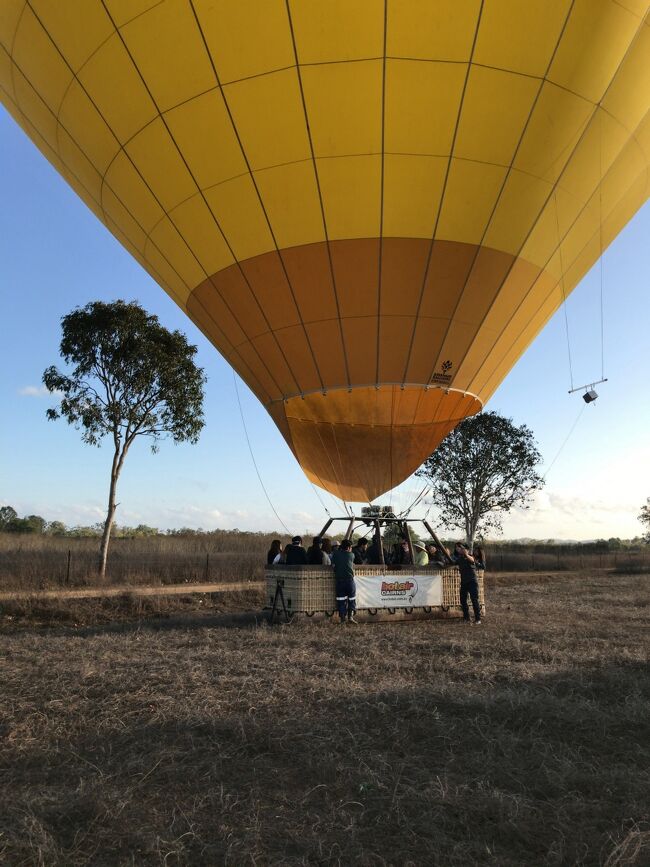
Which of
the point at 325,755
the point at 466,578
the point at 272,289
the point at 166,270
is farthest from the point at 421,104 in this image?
the point at 466,578

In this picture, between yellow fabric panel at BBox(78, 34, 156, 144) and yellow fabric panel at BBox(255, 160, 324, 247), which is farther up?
yellow fabric panel at BBox(78, 34, 156, 144)

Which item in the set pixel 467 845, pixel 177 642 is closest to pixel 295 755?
pixel 467 845

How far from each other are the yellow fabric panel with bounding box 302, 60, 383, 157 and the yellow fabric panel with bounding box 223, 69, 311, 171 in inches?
5.2

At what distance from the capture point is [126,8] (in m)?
6.95

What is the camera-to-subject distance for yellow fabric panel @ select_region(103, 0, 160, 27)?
6.86 m

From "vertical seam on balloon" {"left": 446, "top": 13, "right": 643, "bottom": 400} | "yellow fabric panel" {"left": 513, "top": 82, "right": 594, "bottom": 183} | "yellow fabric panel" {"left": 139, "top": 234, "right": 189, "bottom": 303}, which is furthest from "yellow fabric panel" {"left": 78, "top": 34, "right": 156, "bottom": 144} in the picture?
"vertical seam on balloon" {"left": 446, "top": 13, "right": 643, "bottom": 400}

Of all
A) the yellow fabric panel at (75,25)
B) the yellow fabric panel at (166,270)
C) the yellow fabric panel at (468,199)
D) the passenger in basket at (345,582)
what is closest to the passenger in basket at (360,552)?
the passenger in basket at (345,582)

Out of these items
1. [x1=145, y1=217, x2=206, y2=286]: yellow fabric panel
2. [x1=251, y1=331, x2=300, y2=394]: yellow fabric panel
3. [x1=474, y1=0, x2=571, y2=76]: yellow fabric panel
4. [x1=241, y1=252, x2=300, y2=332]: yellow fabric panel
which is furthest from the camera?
[x1=251, y1=331, x2=300, y2=394]: yellow fabric panel

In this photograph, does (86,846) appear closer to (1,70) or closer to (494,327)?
(494,327)

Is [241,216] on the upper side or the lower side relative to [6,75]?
lower

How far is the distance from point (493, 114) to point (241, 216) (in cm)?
304

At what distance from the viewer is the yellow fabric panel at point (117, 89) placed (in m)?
7.30

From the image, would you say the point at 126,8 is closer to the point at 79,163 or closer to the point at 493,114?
the point at 79,163

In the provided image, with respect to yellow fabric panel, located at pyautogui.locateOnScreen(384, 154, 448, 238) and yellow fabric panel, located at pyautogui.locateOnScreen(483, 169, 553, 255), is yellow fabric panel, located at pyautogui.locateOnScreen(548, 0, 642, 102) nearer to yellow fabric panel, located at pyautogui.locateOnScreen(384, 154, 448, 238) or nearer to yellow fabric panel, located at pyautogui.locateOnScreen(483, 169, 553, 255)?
yellow fabric panel, located at pyautogui.locateOnScreen(483, 169, 553, 255)
